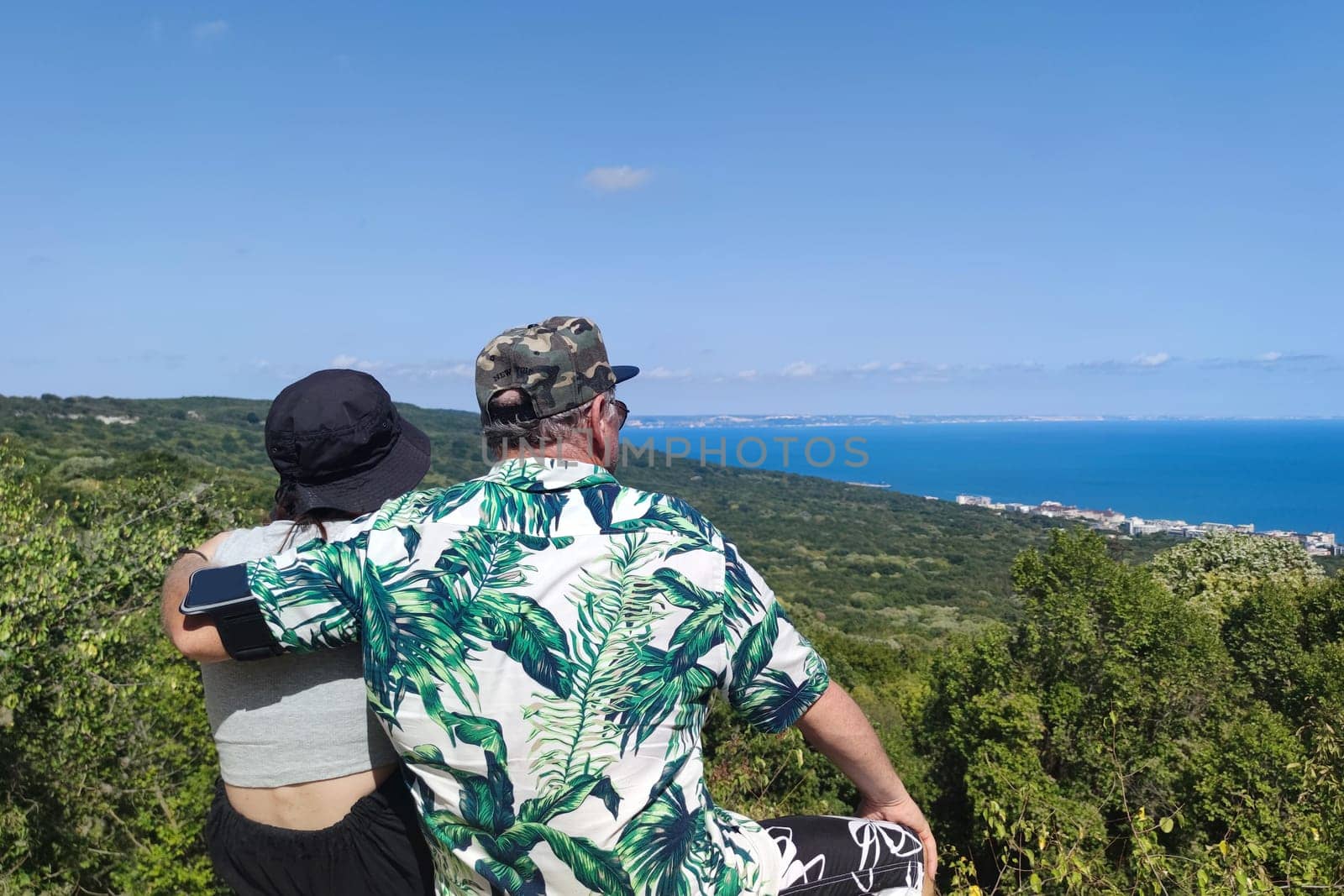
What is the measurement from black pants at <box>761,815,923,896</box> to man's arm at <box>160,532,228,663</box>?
119 cm

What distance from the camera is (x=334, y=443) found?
1802mm

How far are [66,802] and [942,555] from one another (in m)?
84.2

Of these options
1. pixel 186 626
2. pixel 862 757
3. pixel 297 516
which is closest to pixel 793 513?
pixel 862 757

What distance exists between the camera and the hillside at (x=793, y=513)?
5403cm

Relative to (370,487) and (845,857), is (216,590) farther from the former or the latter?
(845,857)

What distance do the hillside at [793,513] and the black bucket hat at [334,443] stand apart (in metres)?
32.7

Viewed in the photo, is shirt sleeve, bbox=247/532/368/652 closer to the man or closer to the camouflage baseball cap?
the man

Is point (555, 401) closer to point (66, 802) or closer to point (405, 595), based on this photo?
point (405, 595)

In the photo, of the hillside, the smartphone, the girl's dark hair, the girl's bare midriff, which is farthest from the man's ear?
the hillside

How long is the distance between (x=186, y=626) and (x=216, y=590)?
105 mm

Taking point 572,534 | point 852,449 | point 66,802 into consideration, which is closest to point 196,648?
point 572,534

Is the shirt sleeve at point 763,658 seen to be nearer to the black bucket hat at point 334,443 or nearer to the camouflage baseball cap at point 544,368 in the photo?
the camouflage baseball cap at point 544,368

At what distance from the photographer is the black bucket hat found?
180 centimetres

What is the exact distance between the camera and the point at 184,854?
7.03 meters
